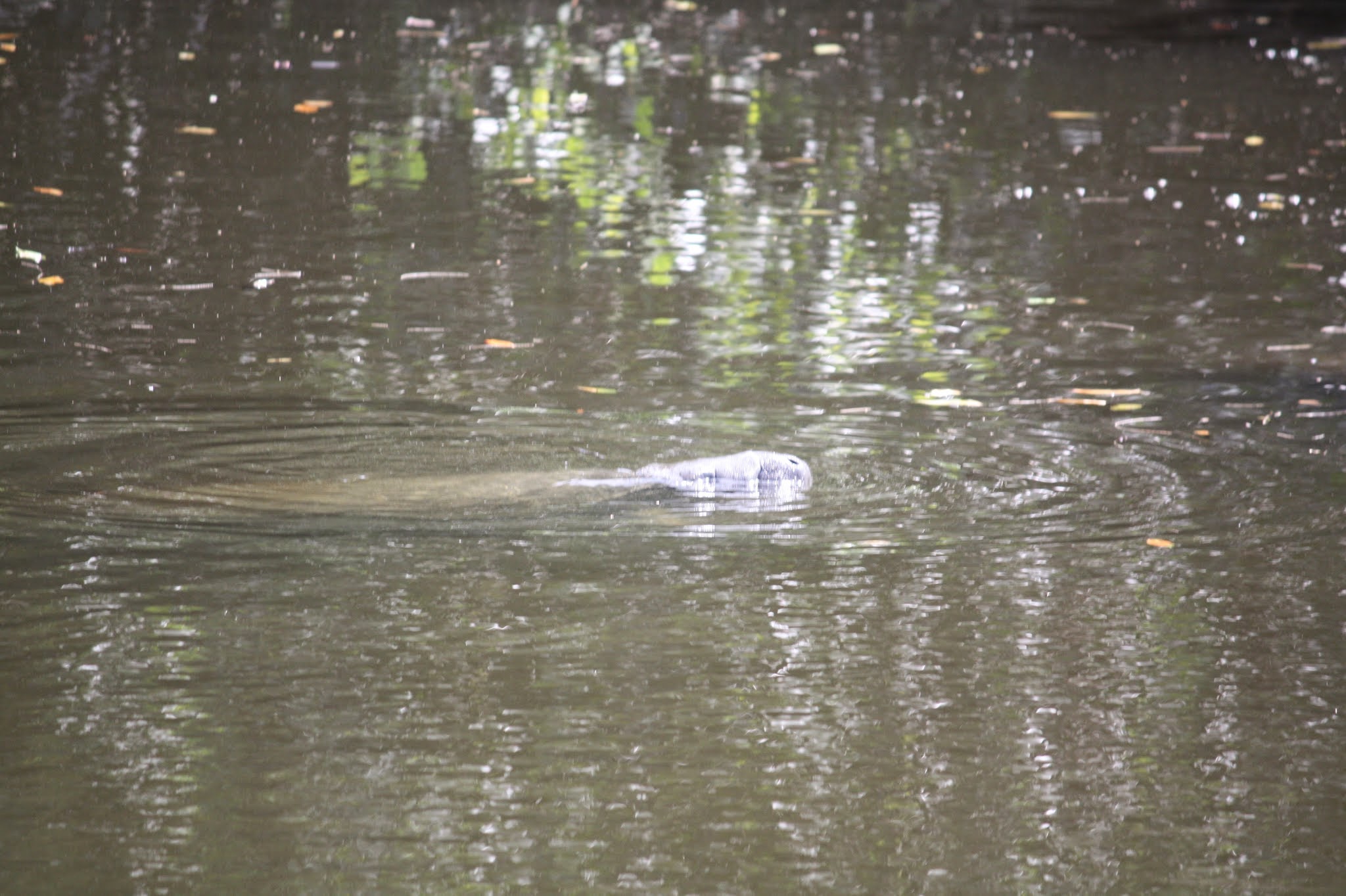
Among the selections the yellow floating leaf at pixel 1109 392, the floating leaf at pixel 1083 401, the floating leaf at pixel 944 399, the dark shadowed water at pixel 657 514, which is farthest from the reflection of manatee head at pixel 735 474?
the yellow floating leaf at pixel 1109 392

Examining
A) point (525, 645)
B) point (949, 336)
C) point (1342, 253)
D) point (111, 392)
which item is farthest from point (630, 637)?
point (1342, 253)

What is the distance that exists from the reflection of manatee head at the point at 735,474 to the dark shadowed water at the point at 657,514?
Result: 0.46ft

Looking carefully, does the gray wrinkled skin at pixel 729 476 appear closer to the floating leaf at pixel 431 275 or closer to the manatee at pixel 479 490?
the manatee at pixel 479 490

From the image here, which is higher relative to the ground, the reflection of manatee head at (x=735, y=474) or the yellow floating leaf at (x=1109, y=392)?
the reflection of manatee head at (x=735, y=474)

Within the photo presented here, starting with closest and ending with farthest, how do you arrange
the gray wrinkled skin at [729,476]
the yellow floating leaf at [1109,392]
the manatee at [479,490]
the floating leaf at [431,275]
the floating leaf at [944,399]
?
the manatee at [479,490] → the gray wrinkled skin at [729,476] → the floating leaf at [944,399] → the yellow floating leaf at [1109,392] → the floating leaf at [431,275]

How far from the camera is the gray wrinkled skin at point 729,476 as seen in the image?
19.4ft

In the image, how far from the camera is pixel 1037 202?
37.0ft

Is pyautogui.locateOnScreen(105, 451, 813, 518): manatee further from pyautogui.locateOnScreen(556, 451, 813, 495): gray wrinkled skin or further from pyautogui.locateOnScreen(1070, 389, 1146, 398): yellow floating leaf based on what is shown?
pyautogui.locateOnScreen(1070, 389, 1146, 398): yellow floating leaf

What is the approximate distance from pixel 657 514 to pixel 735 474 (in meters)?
0.37

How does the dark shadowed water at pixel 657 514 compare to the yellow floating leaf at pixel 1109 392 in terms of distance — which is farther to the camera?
the yellow floating leaf at pixel 1109 392

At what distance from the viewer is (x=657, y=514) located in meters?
5.68

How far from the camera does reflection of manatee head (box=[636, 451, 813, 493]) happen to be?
591 centimetres

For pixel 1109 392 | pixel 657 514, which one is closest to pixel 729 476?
pixel 657 514

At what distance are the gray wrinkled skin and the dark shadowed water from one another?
123 millimetres
